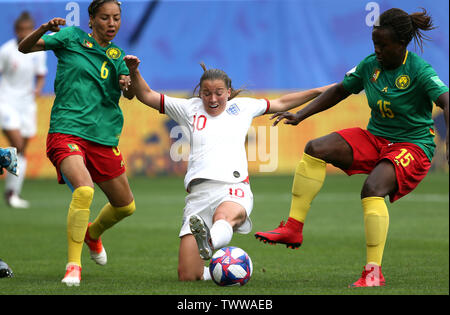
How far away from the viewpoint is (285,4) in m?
20.0

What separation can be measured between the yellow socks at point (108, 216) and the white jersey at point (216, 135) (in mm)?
Answer: 858

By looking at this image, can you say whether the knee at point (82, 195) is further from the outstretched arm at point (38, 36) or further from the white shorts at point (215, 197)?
the outstretched arm at point (38, 36)

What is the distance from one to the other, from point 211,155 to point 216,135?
188 millimetres

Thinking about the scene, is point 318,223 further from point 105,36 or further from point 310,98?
point 105,36

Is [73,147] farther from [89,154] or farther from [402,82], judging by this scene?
[402,82]

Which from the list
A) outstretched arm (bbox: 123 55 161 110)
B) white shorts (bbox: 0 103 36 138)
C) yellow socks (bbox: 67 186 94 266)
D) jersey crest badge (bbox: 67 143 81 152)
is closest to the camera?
yellow socks (bbox: 67 186 94 266)

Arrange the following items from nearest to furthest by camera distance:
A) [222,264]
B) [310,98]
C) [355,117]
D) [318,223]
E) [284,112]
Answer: [222,264] → [284,112] → [310,98] → [318,223] → [355,117]

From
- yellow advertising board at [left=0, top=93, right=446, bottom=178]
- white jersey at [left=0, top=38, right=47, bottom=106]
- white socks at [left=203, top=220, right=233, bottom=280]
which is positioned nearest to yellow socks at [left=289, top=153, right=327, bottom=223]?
white socks at [left=203, top=220, right=233, bottom=280]

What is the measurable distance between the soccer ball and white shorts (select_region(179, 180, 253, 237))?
1.10ft

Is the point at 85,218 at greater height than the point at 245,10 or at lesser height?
lesser

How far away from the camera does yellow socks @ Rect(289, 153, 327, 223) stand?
6309 millimetres

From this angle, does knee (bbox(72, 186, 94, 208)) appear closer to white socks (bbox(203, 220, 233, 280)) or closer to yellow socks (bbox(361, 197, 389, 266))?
white socks (bbox(203, 220, 233, 280))

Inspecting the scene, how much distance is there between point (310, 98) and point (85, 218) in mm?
2263
